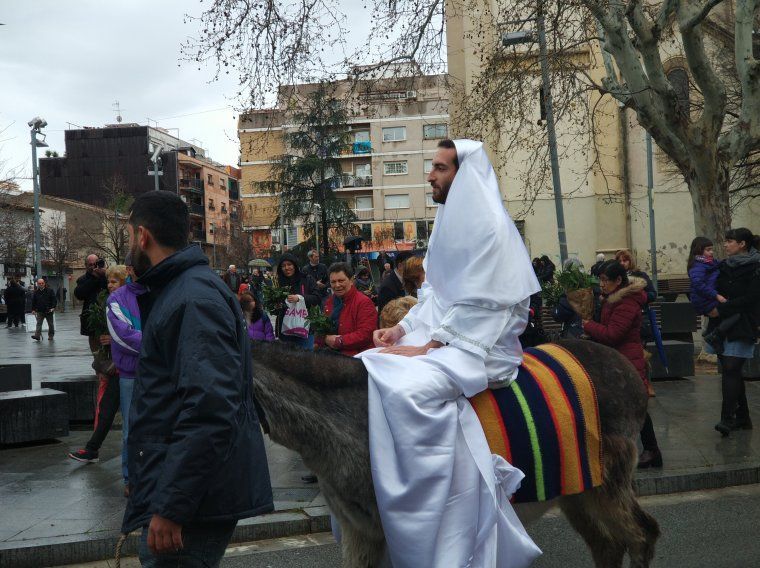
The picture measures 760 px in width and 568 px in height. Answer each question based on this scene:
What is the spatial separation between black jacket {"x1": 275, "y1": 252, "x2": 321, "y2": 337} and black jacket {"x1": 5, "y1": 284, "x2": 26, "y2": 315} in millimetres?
23368

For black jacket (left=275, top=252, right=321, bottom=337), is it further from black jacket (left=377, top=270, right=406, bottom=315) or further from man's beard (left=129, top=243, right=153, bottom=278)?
man's beard (left=129, top=243, right=153, bottom=278)

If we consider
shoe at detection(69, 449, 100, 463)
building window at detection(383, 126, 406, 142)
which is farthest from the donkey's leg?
building window at detection(383, 126, 406, 142)

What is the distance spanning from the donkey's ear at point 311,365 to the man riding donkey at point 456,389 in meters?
0.08

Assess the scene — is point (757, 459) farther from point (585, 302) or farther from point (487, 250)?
point (487, 250)

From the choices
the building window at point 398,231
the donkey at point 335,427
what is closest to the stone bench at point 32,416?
the donkey at point 335,427

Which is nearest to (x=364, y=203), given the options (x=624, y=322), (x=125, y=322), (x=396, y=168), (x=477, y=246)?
(x=396, y=168)

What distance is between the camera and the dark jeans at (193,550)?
2816 mm

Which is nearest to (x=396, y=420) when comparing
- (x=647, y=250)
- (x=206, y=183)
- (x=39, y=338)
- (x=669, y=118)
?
(x=669, y=118)

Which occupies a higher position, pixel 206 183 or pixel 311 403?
pixel 206 183

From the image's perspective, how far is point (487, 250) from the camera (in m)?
3.79

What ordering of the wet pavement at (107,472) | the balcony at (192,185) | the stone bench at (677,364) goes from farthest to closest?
1. the balcony at (192,185)
2. the stone bench at (677,364)
3. the wet pavement at (107,472)

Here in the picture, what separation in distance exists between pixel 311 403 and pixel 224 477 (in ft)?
2.12

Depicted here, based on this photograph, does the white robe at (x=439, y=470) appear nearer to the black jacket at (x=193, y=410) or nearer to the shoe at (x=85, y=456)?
the black jacket at (x=193, y=410)

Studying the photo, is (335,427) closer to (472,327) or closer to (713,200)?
(472,327)
